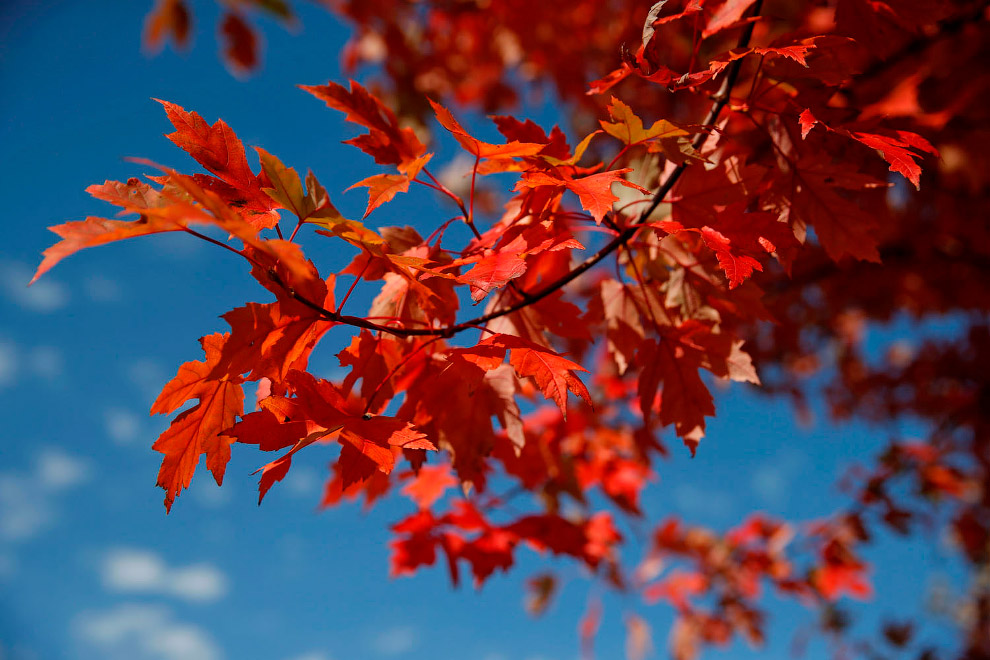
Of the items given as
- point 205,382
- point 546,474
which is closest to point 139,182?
point 205,382

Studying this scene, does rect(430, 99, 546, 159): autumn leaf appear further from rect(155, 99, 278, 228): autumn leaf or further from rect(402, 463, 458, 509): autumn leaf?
rect(402, 463, 458, 509): autumn leaf

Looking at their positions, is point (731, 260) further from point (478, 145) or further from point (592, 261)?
point (478, 145)

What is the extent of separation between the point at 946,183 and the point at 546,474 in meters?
4.01

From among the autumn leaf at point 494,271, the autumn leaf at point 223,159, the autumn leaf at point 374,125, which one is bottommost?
the autumn leaf at point 494,271

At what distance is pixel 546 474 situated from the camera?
2637 mm

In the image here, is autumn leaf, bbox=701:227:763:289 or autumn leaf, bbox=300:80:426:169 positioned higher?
autumn leaf, bbox=300:80:426:169

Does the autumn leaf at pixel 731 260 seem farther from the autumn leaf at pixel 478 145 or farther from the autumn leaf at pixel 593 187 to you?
the autumn leaf at pixel 478 145

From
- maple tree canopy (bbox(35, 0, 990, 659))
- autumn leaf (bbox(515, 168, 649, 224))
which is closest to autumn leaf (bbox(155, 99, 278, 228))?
maple tree canopy (bbox(35, 0, 990, 659))

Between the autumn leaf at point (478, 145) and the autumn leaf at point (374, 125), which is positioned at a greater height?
the autumn leaf at point (374, 125)

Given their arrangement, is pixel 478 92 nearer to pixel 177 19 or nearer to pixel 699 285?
pixel 177 19

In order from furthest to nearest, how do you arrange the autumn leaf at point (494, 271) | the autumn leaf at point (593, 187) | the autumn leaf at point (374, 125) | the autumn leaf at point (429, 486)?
the autumn leaf at point (429, 486) < the autumn leaf at point (374, 125) < the autumn leaf at point (593, 187) < the autumn leaf at point (494, 271)

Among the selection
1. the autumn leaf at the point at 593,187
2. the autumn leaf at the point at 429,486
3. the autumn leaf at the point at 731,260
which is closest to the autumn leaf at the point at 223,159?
the autumn leaf at the point at 593,187

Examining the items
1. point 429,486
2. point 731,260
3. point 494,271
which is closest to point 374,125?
point 494,271

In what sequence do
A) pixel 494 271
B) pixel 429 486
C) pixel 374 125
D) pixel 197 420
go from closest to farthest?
pixel 494 271 → pixel 197 420 → pixel 374 125 → pixel 429 486
